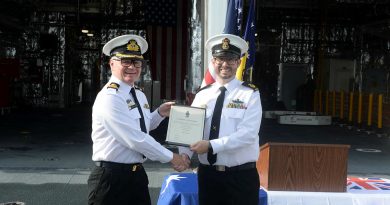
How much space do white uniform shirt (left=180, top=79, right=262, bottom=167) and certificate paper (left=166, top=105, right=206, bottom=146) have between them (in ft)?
0.31

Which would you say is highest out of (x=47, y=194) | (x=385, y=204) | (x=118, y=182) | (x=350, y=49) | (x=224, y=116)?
(x=350, y=49)

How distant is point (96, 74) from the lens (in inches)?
878

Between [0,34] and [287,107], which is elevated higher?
[0,34]

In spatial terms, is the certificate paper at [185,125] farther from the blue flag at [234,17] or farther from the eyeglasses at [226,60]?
the blue flag at [234,17]

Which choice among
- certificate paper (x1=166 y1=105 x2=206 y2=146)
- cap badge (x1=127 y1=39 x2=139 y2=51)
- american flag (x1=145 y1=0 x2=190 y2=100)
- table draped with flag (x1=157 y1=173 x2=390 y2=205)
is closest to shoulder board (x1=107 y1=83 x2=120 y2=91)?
cap badge (x1=127 y1=39 x2=139 y2=51)

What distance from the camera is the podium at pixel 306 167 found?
4.17 metres

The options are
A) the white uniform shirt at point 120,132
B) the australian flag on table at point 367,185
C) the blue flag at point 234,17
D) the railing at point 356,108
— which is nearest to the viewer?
the white uniform shirt at point 120,132

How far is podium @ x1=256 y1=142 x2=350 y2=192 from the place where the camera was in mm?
4172

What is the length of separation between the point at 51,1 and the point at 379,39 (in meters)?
13.0

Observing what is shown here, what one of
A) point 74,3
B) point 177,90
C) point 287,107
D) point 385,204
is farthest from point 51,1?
point 385,204

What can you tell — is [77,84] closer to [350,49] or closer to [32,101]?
[32,101]

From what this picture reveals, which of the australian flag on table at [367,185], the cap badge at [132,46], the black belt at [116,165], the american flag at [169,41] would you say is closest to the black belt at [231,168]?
the black belt at [116,165]

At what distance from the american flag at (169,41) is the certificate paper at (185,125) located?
8731 mm

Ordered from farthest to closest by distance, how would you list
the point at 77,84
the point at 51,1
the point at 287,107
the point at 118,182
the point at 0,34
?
the point at 77,84 < the point at 287,107 < the point at 51,1 < the point at 0,34 < the point at 118,182
